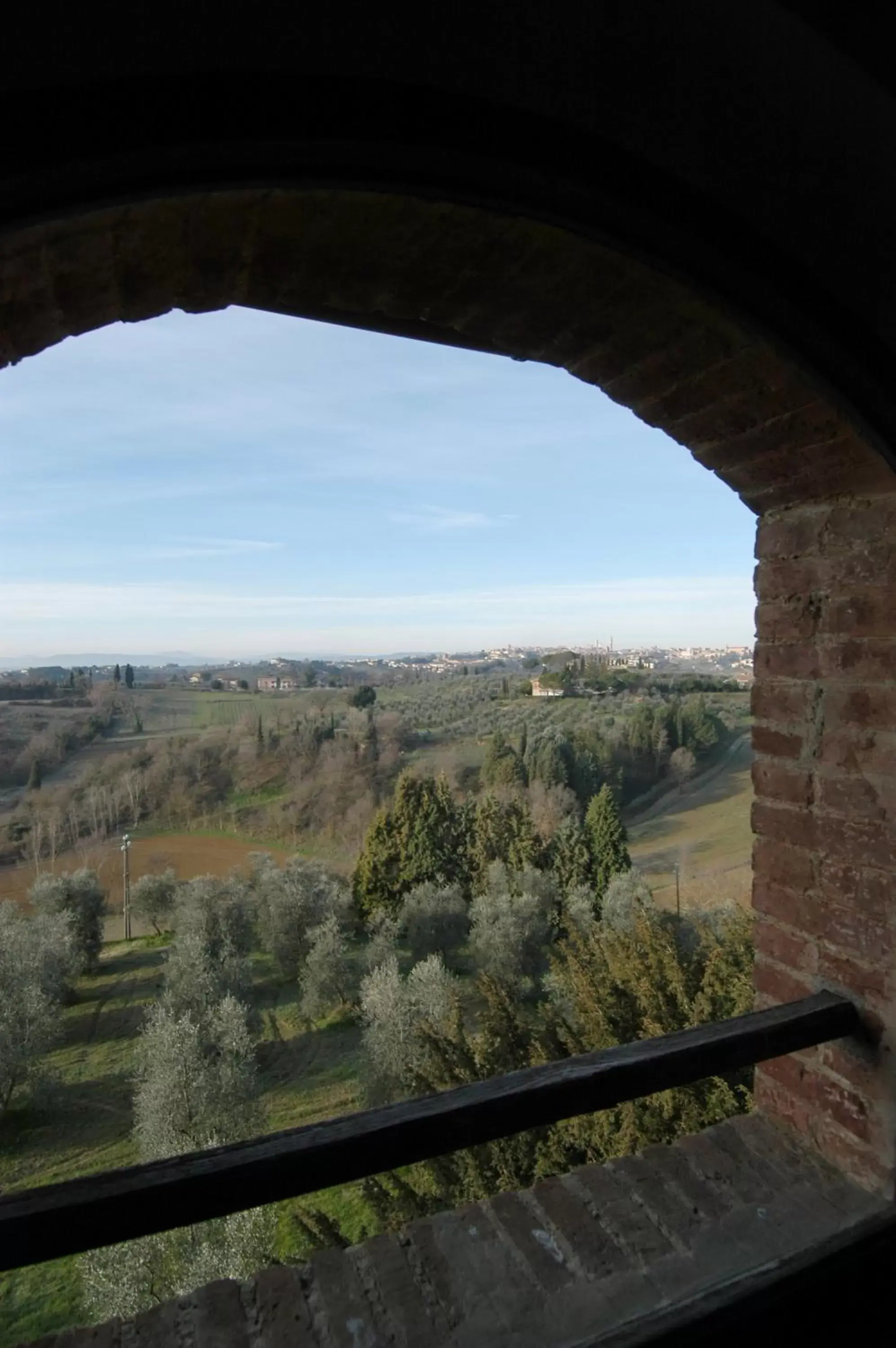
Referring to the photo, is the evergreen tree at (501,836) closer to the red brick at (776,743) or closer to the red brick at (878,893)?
the red brick at (776,743)

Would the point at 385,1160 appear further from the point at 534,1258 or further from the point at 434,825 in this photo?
the point at 434,825

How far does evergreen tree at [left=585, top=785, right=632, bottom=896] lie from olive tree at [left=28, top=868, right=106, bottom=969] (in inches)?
121

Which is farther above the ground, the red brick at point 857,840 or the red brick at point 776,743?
the red brick at point 776,743

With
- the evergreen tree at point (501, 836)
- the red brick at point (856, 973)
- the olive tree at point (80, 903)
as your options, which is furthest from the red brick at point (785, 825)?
the evergreen tree at point (501, 836)

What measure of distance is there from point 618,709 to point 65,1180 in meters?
4.70

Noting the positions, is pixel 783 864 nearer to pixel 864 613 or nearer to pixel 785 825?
pixel 785 825

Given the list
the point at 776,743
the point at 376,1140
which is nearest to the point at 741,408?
the point at 776,743

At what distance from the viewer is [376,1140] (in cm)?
106

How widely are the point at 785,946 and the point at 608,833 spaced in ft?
11.6

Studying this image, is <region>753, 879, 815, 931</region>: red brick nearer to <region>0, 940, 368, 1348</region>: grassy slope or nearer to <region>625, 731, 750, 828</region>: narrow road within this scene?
<region>0, 940, 368, 1348</region>: grassy slope

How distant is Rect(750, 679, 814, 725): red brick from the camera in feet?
5.13

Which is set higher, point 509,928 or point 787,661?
point 787,661

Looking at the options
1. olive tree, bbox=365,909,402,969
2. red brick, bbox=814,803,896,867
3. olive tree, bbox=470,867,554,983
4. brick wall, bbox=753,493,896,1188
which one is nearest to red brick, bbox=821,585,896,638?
brick wall, bbox=753,493,896,1188

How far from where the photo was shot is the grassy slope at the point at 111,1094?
2.91m
